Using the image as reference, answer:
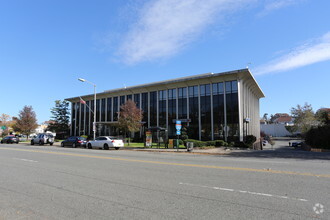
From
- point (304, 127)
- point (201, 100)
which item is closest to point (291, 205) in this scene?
point (201, 100)

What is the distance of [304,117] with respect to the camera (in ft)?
178

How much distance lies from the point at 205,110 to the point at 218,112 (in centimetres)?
231

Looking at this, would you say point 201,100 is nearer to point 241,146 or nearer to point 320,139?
point 241,146

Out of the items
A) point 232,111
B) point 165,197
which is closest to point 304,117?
point 232,111

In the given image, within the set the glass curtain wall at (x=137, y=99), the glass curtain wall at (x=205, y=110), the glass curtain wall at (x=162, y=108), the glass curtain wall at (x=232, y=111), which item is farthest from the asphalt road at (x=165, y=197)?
the glass curtain wall at (x=137, y=99)

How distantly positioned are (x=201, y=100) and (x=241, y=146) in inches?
417

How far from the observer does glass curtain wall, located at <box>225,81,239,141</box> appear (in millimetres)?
33938

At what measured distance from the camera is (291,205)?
16.1 ft

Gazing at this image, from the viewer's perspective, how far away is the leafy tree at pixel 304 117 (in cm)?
5190

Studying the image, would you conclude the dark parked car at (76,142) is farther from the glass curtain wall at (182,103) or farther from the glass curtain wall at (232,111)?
the glass curtain wall at (232,111)

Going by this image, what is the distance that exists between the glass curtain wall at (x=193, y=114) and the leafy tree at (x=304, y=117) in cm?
2975

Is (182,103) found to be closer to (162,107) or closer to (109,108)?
(162,107)

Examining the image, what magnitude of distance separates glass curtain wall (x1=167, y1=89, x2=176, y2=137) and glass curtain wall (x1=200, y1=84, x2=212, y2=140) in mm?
5455

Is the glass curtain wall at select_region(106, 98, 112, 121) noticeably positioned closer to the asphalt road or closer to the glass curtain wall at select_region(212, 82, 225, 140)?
the glass curtain wall at select_region(212, 82, 225, 140)
